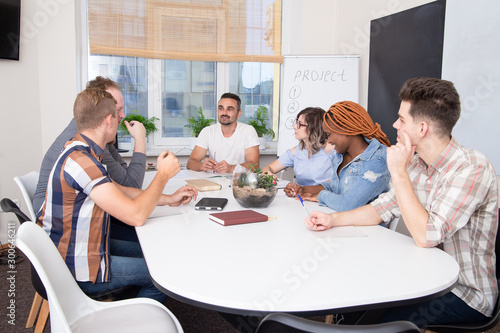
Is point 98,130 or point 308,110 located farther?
point 308,110

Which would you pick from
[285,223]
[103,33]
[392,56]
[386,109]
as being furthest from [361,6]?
[285,223]

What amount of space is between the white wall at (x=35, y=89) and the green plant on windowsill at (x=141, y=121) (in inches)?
21.3

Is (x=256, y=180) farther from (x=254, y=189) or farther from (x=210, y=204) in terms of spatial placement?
(x=210, y=204)

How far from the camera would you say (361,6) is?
4508 mm

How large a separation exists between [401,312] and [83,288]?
48.4 inches

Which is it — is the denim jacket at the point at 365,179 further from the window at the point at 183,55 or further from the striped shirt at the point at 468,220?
the window at the point at 183,55

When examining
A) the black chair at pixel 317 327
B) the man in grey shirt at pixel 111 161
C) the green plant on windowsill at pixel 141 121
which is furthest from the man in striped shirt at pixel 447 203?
the green plant on windowsill at pixel 141 121

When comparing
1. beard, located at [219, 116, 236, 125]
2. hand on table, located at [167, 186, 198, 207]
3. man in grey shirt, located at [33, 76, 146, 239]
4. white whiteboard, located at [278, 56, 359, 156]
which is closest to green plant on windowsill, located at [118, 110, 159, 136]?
beard, located at [219, 116, 236, 125]

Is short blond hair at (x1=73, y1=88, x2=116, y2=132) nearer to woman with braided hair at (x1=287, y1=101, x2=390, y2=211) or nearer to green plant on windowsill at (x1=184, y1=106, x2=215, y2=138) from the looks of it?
woman with braided hair at (x1=287, y1=101, x2=390, y2=211)

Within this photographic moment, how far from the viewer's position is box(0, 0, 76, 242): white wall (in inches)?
148

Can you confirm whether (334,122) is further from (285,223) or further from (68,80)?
(68,80)

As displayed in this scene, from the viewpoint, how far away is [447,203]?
1452mm

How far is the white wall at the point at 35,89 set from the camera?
3748mm

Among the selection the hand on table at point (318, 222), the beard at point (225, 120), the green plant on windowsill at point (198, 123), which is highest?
the beard at point (225, 120)
